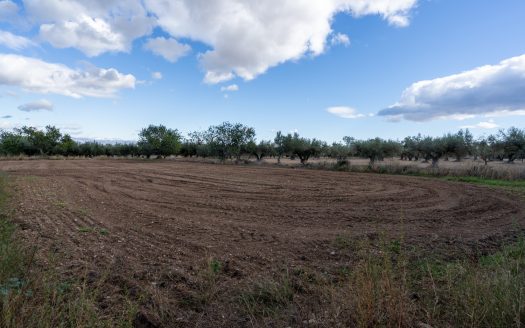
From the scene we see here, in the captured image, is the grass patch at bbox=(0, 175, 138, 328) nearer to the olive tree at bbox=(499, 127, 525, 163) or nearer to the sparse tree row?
the sparse tree row

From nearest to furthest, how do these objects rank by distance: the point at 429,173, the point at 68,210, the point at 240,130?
the point at 68,210
the point at 429,173
the point at 240,130

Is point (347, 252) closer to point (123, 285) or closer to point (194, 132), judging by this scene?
point (123, 285)

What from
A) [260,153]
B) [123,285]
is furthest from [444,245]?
[260,153]

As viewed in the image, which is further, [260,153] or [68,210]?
[260,153]

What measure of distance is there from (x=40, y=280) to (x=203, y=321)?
1994 millimetres

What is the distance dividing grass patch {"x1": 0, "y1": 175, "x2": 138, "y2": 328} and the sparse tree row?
33166 millimetres

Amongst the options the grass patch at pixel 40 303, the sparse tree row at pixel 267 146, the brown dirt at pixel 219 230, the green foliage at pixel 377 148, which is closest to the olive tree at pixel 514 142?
the sparse tree row at pixel 267 146

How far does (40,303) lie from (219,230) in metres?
4.95

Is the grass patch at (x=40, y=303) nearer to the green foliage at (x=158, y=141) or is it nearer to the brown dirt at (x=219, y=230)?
the brown dirt at (x=219, y=230)

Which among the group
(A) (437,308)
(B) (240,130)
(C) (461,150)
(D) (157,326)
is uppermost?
(B) (240,130)

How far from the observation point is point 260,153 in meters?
56.1

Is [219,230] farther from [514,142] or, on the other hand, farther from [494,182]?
[514,142]

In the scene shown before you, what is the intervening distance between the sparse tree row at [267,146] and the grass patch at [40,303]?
33166mm

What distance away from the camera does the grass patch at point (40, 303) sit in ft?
8.33
